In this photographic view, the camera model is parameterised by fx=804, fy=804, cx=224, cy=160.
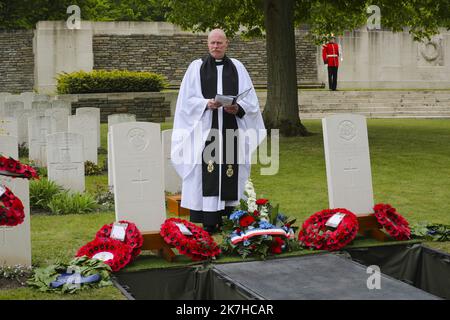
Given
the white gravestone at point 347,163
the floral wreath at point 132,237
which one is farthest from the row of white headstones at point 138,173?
the white gravestone at point 347,163

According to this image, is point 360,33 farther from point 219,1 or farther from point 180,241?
point 180,241

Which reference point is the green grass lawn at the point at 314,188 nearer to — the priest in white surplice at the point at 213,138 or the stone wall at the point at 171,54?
the priest in white surplice at the point at 213,138

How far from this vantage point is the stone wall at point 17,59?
37156 millimetres

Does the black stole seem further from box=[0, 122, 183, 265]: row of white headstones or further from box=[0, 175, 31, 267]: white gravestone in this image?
box=[0, 175, 31, 267]: white gravestone

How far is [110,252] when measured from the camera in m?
7.46

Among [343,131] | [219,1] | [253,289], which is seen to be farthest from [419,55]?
[253,289]

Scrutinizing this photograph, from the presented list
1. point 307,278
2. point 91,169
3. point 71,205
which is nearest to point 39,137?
point 91,169

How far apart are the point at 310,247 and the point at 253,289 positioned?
5.58 ft

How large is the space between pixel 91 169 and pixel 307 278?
7.59 metres

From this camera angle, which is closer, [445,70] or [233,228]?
[233,228]

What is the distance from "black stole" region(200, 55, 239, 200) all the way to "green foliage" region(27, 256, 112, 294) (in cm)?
217

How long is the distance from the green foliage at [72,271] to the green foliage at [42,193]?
4.01 metres

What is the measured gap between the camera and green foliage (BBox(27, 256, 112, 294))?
22.1ft

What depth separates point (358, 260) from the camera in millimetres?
8195
